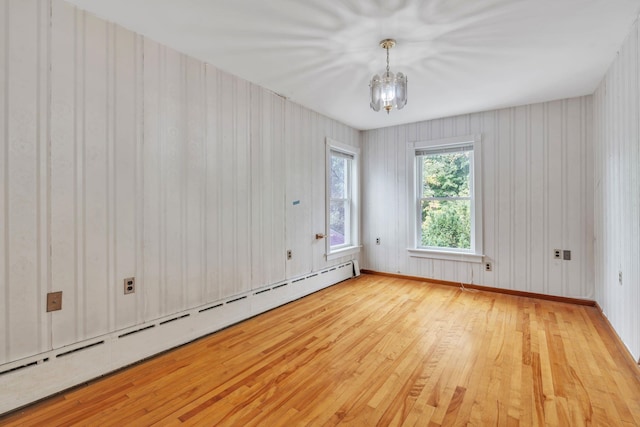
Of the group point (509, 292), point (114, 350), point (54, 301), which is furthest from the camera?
point (509, 292)

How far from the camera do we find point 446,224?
434cm

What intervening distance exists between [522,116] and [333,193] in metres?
2.66

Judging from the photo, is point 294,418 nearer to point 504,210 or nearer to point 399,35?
point 399,35

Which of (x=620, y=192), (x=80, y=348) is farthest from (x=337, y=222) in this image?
(x=80, y=348)

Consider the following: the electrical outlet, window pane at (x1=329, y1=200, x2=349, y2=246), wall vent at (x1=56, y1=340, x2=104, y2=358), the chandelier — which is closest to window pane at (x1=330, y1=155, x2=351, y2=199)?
window pane at (x1=329, y1=200, x2=349, y2=246)

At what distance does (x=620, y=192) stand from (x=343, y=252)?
3066 mm

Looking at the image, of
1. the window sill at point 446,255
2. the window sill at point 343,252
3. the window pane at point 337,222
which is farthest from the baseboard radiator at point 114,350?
the window sill at point 446,255

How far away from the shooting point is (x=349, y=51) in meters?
2.44

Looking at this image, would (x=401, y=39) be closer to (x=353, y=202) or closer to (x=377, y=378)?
(x=377, y=378)

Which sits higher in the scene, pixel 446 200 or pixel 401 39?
pixel 401 39

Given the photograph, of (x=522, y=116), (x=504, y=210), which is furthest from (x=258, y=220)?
(x=522, y=116)

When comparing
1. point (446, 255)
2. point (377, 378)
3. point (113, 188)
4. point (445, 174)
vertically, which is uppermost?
point (445, 174)

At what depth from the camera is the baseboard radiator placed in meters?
1.68

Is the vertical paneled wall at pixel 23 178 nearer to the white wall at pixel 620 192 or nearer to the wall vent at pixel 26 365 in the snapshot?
the wall vent at pixel 26 365
